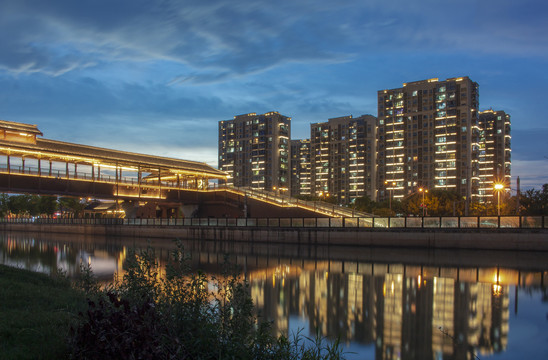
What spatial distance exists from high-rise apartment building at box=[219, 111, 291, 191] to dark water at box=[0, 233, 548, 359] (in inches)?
6237

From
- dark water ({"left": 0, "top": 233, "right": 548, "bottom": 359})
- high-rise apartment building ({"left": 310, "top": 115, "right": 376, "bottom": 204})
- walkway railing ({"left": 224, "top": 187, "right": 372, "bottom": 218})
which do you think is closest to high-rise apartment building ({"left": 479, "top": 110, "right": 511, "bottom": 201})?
high-rise apartment building ({"left": 310, "top": 115, "right": 376, "bottom": 204})

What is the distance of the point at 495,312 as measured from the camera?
15.4 m

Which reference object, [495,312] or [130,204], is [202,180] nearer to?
[130,204]

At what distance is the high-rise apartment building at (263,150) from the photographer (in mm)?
189875

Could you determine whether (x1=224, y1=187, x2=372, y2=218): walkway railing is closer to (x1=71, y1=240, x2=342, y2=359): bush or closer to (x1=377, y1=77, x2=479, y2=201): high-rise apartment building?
(x1=71, y1=240, x2=342, y2=359): bush

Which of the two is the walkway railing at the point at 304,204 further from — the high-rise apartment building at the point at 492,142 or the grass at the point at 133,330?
the high-rise apartment building at the point at 492,142

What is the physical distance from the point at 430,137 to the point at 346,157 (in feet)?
147

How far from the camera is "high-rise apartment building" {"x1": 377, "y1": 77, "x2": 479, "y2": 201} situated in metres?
139

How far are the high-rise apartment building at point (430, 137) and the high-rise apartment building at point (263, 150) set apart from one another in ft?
156

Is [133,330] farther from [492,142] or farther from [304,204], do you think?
[492,142]

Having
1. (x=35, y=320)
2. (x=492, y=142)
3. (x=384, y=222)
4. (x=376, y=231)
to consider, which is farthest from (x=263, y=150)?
(x=35, y=320)

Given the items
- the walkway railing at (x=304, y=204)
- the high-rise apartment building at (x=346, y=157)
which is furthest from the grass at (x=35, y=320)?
the high-rise apartment building at (x=346, y=157)

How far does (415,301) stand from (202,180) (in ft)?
238

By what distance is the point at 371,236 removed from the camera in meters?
44.3
